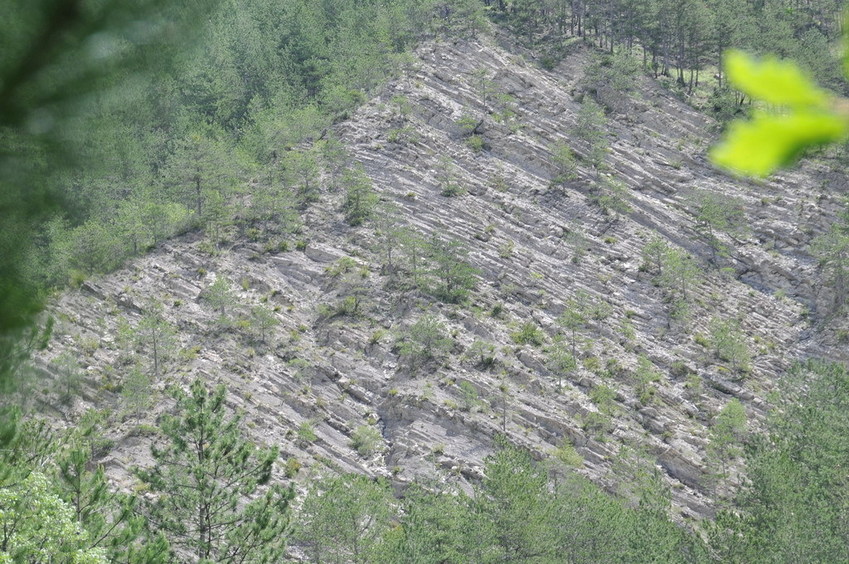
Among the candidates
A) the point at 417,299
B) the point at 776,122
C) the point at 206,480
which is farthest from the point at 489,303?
the point at 776,122

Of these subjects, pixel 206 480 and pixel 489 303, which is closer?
pixel 206 480

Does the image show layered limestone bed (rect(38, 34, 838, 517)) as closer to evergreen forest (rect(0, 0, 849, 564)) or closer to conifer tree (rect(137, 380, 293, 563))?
evergreen forest (rect(0, 0, 849, 564))

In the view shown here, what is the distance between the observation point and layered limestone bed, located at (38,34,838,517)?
39.2 m

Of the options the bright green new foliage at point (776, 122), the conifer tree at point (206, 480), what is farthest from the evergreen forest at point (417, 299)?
the bright green new foliage at point (776, 122)

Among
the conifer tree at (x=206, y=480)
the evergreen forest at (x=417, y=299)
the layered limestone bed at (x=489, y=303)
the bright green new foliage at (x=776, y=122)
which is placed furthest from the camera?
the layered limestone bed at (x=489, y=303)

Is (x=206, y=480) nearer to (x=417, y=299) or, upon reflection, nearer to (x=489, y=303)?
(x=417, y=299)

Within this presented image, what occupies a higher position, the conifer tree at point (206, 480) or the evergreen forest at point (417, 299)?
the conifer tree at point (206, 480)

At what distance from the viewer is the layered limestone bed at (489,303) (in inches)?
1544

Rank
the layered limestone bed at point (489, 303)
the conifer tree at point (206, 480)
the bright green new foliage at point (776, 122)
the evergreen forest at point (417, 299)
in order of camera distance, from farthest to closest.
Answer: the layered limestone bed at point (489, 303), the conifer tree at point (206, 480), the evergreen forest at point (417, 299), the bright green new foliage at point (776, 122)

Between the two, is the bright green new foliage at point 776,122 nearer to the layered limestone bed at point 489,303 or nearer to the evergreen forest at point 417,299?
the evergreen forest at point 417,299

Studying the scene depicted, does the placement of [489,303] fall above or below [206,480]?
below

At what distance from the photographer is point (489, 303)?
47.3m

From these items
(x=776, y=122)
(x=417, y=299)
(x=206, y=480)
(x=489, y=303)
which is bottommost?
(x=489, y=303)

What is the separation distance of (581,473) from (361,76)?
42720 mm
